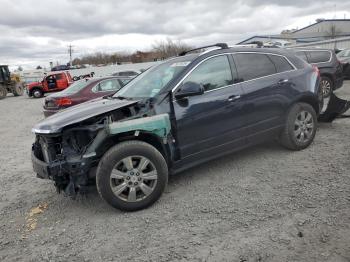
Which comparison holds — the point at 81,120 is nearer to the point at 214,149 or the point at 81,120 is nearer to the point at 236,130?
the point at 214,149

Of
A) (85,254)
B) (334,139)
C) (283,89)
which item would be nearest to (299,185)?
(283,89)

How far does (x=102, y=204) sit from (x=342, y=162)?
336cm

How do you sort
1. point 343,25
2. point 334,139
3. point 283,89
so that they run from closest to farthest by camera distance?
point 283,89
point 334,139
point 343,25

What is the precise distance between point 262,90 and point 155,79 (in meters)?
1.56

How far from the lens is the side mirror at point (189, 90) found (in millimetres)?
4100

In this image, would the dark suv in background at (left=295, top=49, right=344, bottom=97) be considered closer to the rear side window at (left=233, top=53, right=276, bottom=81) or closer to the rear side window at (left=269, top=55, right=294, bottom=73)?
the rear side window at (left=269, top=55, right=294, bottom=73)

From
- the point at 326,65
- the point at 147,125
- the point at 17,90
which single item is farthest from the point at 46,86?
the point at 147,125

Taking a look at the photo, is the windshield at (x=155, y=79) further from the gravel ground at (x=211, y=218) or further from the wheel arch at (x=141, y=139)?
the gravel ground at (x=211, y=218)

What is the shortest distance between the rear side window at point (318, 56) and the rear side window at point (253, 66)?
6.29 meters

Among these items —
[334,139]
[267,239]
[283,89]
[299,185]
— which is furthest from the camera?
[334,139]

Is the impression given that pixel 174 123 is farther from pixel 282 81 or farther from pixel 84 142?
pixel 282 81

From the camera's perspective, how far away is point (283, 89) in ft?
16.7

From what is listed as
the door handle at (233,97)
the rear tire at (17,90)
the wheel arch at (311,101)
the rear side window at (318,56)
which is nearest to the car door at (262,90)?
the door handle at (233,97)

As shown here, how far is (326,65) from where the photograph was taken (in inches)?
412
